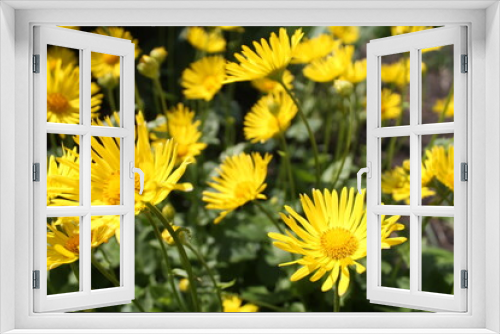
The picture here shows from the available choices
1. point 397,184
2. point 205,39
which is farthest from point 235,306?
point 205,39

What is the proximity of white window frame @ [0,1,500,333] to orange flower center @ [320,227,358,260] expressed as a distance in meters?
0.24

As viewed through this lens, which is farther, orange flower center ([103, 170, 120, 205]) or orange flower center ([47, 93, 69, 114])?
orange flower center ([47, 93, 69, 114])

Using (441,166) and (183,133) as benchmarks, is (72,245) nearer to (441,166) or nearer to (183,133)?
(183,133)

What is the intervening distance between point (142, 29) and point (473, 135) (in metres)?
1.52

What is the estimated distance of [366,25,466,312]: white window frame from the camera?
4.85 ft

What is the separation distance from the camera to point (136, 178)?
1666 millimetres

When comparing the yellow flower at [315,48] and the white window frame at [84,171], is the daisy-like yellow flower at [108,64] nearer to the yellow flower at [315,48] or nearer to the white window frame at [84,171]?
the white window frame at [84,171]

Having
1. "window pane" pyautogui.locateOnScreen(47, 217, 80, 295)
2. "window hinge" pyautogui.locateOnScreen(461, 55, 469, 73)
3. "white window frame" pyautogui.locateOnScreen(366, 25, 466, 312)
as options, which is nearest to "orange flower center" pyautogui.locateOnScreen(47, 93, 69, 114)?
"window pane" pyautogui.locateOnScreen(47, 217, 80, 295)

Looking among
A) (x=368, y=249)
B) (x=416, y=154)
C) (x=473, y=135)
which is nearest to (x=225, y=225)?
(x=368, y=249)

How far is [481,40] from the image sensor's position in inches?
58.1

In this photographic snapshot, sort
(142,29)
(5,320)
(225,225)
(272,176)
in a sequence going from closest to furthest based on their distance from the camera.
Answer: (5,320), (225,225), (142,29), (272,176)

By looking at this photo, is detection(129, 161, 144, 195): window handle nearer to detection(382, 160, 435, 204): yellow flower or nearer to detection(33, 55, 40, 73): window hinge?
detection(33, 55, 40, 73): window hinge

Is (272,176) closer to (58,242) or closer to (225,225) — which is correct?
(225,225)

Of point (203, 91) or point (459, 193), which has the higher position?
point (203, 91)
